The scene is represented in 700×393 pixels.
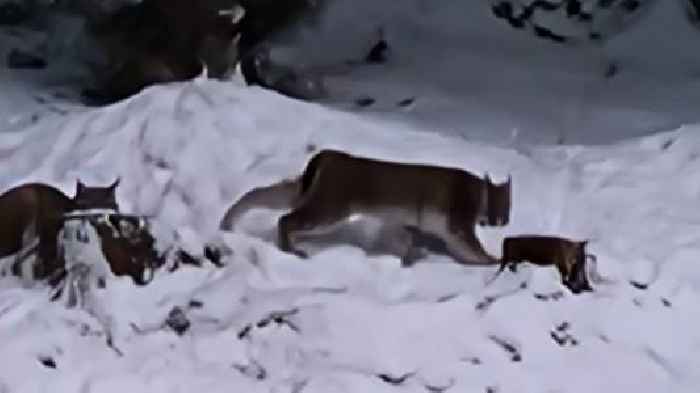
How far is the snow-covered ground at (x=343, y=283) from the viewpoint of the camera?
543cm

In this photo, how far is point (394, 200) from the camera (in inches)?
234

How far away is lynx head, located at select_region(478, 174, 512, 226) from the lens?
6.11 metres

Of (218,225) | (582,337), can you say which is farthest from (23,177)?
(582,337)

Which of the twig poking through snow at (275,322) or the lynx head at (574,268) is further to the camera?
the lynx head at (574,268)

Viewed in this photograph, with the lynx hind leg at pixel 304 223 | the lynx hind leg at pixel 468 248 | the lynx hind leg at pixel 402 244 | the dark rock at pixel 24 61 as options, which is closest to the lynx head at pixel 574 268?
the lynx hind leg at pixel 468 248

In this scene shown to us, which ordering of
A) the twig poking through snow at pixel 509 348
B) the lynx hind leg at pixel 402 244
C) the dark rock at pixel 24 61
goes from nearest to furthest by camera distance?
1. the twig poking through snow at pixel 509 348
2. the lynx hind leg at pixel 402 244
3. the dark rock at pixel 24 61

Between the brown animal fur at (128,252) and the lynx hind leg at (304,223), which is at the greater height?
the lynx hind leg at (304,223)

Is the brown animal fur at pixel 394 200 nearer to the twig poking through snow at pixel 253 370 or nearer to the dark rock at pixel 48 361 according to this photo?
the twig poking through snow at pixel 253 370

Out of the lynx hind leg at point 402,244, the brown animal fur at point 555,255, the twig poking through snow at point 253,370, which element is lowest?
the twig poking through snow at point 253,370

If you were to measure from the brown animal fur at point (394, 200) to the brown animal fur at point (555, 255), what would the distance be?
162 mm

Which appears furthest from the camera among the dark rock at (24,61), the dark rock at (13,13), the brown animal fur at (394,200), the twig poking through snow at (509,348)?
the dark rock at (13,13)

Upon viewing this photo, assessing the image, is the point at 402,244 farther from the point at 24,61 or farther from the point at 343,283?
the point at 24,61

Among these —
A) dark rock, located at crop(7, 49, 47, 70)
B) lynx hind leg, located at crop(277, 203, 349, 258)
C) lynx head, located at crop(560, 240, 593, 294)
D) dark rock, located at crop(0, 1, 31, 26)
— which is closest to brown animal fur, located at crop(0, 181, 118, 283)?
lynx hind leg, located at crop(277, 203, 349, 258)

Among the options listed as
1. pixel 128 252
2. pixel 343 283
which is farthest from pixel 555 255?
pixel 128 252
